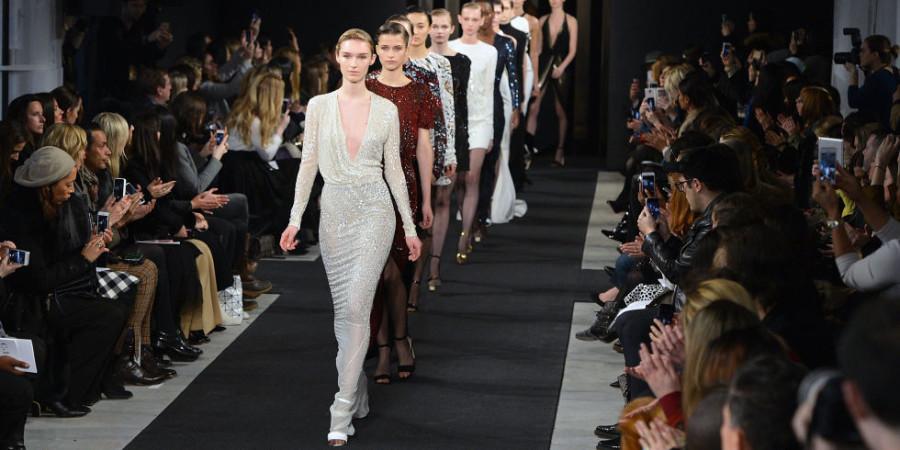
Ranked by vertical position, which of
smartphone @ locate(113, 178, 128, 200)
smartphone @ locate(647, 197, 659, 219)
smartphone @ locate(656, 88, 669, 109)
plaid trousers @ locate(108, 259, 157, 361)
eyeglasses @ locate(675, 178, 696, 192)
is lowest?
plaid trousers @ locate(108, 259, 157, 361)

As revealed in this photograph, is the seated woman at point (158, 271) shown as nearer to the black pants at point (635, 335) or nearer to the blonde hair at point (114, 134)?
the blonde hair at point (114, 134)

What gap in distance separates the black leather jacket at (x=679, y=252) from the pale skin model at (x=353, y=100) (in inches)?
43.3

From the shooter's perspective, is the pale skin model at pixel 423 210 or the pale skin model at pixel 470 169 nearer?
the pale skin model at pixel 423 210

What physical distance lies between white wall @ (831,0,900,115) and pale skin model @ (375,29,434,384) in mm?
4339

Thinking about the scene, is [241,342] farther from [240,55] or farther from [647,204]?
[240,55]

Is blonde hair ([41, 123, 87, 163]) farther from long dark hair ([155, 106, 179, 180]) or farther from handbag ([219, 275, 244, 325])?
handbag ([219, 275, 244, 325])

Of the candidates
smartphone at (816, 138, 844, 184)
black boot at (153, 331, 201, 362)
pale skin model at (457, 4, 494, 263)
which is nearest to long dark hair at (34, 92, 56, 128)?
black boot at (153, 331, 201, 362)

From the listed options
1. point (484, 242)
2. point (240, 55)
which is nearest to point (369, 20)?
point (240, 55)

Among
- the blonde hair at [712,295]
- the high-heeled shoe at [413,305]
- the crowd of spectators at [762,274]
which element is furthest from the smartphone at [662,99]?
the blonde hair at [712,295]

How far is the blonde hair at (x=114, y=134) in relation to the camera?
20.9 feet

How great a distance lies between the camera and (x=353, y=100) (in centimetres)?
535

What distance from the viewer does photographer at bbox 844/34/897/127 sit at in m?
8.09

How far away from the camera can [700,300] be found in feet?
11.7

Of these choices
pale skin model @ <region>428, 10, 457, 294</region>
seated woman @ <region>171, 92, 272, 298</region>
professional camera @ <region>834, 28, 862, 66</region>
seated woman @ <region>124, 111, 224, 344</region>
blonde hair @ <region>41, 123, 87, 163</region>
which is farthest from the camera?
professional camera @ <region>834, 28, 862, 66</region>
